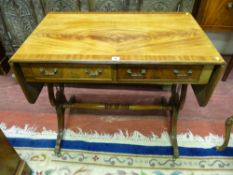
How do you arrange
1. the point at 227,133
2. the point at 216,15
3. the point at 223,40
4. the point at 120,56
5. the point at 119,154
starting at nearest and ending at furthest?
the point at 120,56 → the point at 227,133 → the point at 119,154 → the point at 216,15 → the point at 223,40

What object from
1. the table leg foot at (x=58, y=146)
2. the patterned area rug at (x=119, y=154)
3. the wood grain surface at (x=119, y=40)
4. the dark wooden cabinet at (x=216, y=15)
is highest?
the wood grain surface at (x=119, y=40)

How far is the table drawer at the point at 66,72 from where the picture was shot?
2.94ft

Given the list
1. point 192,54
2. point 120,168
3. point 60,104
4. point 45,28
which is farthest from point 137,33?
point 120,168

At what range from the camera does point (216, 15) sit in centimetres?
157

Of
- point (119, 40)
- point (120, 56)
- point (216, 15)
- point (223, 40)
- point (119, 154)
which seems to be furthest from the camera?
point (223, 40)

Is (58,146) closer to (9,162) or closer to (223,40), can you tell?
(9,162)

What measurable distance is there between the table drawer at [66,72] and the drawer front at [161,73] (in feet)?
0.26

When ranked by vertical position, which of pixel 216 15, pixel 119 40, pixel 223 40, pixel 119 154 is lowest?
pixel 119 154

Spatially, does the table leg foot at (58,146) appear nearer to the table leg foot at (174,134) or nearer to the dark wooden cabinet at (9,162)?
the dark wooden cabinet at (9,162)

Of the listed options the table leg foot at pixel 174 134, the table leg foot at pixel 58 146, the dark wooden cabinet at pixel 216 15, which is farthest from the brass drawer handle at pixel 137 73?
the dark wooden cabinet at pixel 216 15

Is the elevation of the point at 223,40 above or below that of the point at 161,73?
below

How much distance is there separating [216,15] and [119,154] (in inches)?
53.2

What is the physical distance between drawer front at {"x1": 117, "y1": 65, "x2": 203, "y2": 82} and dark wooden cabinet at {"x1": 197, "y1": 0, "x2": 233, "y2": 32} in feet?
2.98

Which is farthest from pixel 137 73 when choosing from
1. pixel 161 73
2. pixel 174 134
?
pixel 174 134
